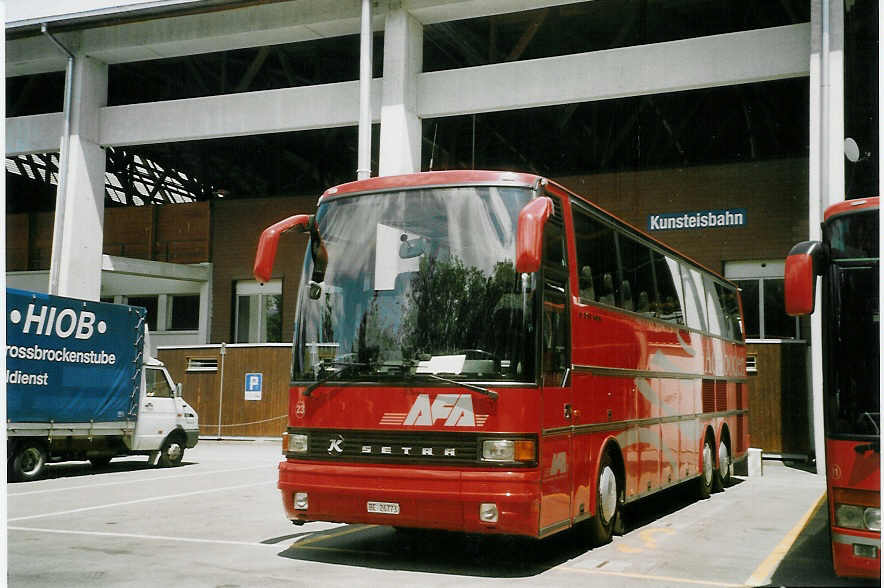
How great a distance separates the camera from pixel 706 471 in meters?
13.8

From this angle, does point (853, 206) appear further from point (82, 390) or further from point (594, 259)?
point (82, 390)

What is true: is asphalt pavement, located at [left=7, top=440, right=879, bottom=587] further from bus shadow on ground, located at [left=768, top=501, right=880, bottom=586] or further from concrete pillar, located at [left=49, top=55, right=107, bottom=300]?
concrete pillar, located at [left=49, top=55, right=107, bottom=300]

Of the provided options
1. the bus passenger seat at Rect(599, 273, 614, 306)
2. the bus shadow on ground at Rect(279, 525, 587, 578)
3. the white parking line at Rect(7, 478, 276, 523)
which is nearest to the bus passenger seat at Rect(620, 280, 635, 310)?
the bus passenger seat at Rect(599, 273, 614, 306)

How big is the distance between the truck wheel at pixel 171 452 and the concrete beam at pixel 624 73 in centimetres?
840

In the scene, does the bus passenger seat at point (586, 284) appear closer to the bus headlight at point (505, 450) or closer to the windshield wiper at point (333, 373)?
the bus headlight at point (505, 450)

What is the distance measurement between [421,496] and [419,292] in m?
1.68

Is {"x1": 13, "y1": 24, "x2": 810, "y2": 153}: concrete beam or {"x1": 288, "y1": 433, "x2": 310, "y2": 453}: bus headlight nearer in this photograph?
{"x1": 288, "y1": 433, "x2": 310, "y2": 453}: bus headlight

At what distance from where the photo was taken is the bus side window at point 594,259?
9000 millimetres

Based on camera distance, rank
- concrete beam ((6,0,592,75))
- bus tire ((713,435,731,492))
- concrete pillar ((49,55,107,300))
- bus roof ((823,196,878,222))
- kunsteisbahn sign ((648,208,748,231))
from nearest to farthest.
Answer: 1. bus roof ((823,196,878,222))
2. bus tire ((713,435,731,492))
3. concrete beam ((6,0,592,75))
4. concrete pillar ((49,55,107,300))
5. kunsteisbahn sign ((648,208,748,231))

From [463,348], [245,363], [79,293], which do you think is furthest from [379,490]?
[245,363]

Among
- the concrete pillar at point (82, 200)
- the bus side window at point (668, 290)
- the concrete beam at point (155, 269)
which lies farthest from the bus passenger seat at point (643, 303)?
the concrete beam at point (155, 269)

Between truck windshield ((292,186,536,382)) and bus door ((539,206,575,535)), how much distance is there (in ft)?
1.11

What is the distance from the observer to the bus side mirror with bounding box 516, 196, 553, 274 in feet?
22.7

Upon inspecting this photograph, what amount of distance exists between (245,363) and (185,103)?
7601 millimetres
